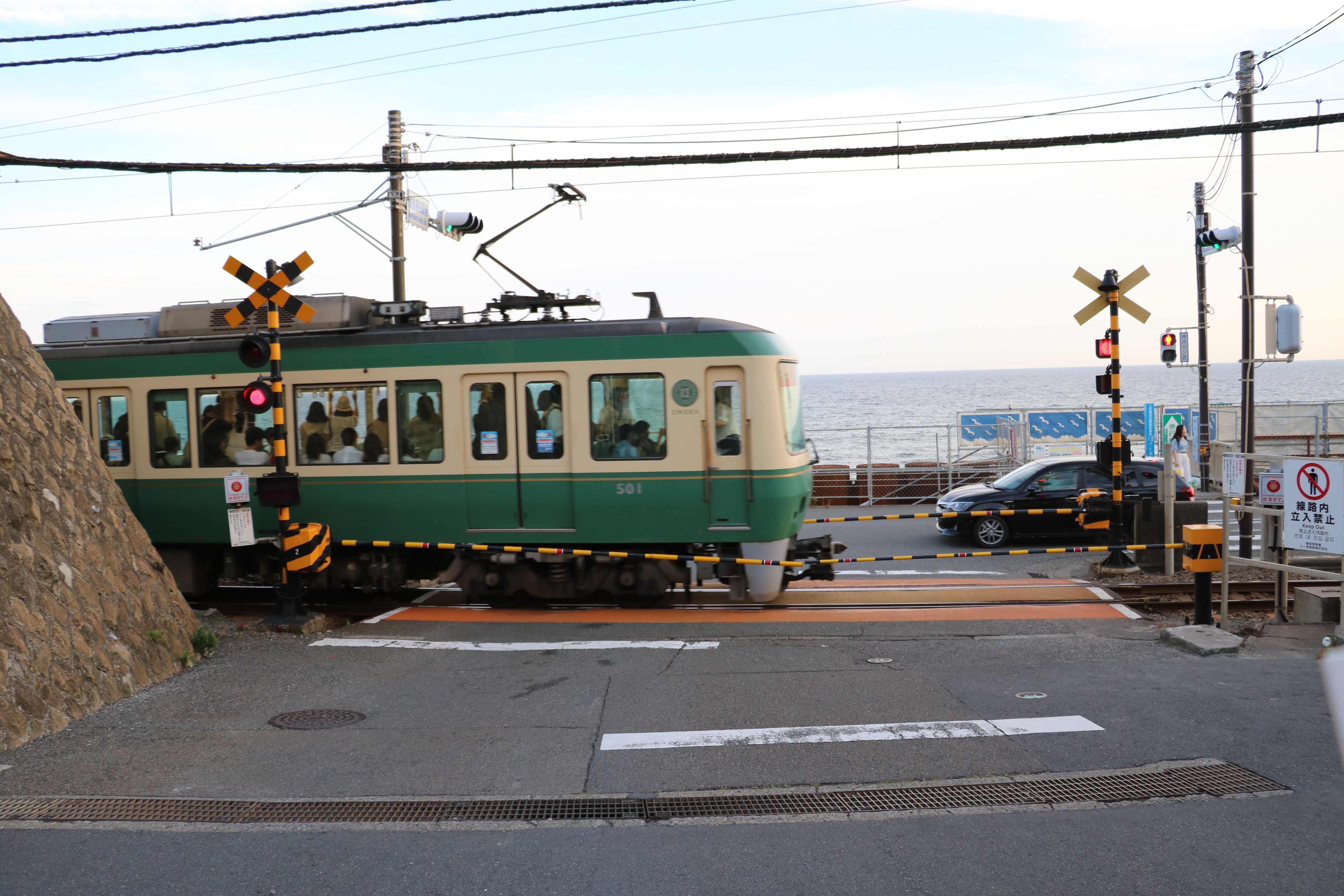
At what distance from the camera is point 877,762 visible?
6.05 metres

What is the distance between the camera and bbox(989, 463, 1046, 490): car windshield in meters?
17.0

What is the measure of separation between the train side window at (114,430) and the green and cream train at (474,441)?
0.08 feet

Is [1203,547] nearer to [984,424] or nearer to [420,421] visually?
[420,421]

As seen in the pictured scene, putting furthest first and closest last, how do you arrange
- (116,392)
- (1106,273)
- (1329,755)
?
(1106,273) < (116,392) < (1329,755)

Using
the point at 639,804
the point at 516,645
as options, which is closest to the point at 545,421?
the point at 516,645

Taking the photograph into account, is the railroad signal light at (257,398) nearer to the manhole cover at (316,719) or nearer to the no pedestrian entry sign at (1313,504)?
the manhole cover at (316,719)

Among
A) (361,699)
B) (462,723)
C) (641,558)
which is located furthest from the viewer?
(641,558)

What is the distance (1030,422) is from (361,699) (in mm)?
21828

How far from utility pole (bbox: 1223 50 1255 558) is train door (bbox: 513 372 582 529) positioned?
33.0 feet

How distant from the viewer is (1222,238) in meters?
15.4

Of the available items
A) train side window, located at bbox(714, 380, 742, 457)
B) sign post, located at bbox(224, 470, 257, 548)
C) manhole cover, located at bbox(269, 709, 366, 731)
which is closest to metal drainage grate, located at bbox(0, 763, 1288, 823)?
manhole cover, located at bbox(269, 709, 366, 731)

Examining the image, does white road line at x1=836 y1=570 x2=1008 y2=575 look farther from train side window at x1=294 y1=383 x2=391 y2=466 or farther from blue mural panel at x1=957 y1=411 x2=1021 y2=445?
blue mural panel at x1=957 y1=411 x2=1021 y2=445

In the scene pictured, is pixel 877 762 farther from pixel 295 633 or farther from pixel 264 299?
pixel 264 299

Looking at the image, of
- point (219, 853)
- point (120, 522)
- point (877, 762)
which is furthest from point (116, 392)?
point (877, 762)
